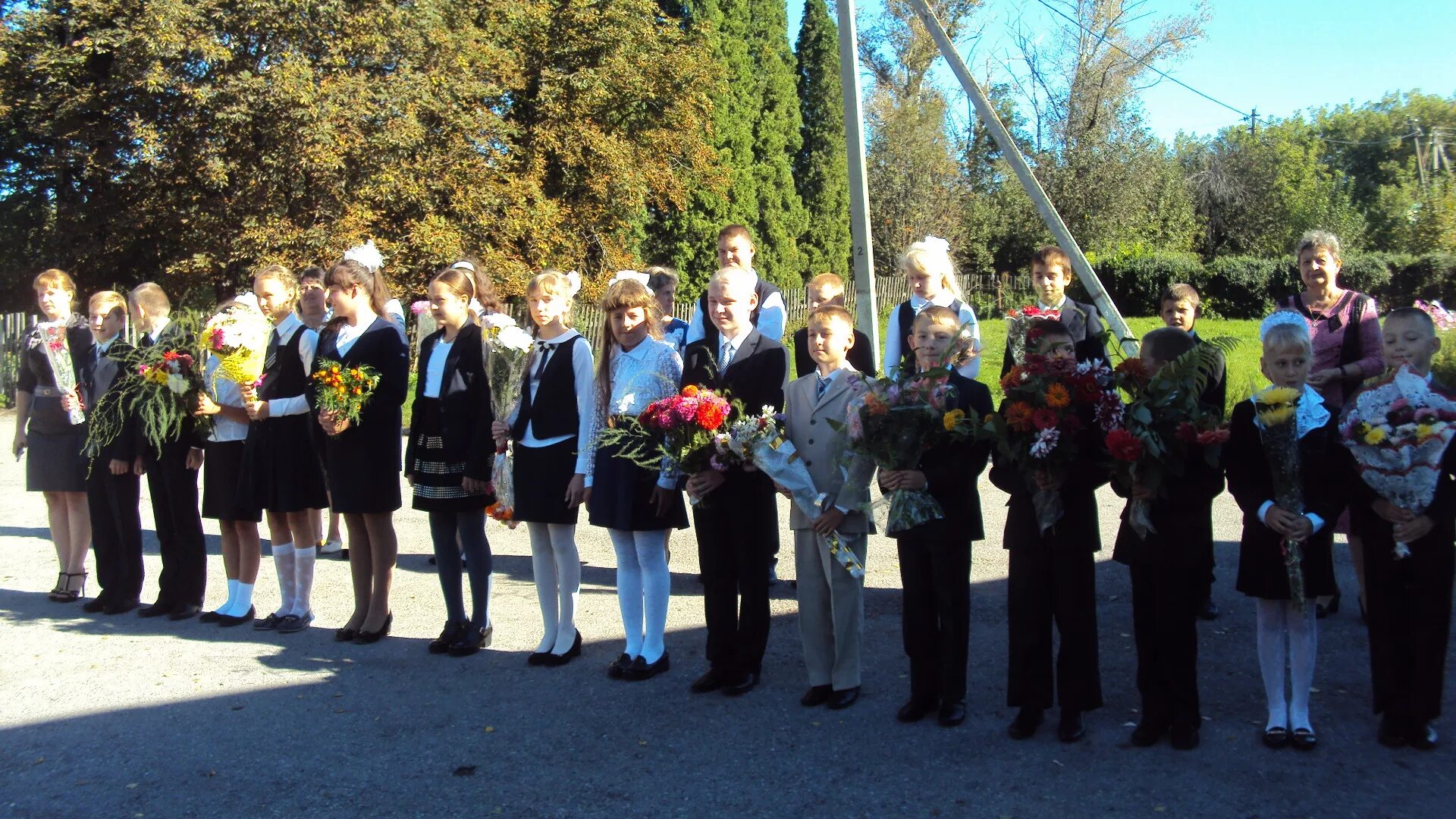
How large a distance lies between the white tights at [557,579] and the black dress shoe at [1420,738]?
385 centimetres

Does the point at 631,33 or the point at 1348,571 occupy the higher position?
the point at 631,33

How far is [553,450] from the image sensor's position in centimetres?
597

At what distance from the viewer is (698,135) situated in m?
28.4

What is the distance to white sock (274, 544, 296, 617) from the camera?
6.88 m

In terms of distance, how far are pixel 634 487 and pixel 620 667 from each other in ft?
3.04

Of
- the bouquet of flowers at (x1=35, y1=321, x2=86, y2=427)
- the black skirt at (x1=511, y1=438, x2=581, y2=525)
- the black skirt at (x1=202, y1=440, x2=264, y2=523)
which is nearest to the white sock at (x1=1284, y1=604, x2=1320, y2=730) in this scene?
the black skirt at (x1=511, y1=438, x2=581, y2=525)

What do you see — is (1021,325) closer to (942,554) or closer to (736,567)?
(942,554)

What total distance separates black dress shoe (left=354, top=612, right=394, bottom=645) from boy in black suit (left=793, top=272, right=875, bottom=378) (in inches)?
110

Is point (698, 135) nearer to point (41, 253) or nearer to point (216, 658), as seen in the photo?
point (41, 253)

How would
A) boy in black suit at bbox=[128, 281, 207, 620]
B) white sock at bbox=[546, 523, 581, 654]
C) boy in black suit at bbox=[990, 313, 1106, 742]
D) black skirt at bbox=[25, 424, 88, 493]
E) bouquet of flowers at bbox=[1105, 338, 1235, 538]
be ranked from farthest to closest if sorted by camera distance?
black skirt at bbox=[25, 424, 88, 493], boy in black suit at bbox=[128, 281, 207, 620], white sock at bbox=[546, 523, 581, 654], boy in black suit at bbox=[990, 313, 1106, 742], bouquet of flowers at bbox=[1105, 338, 1235, 538]

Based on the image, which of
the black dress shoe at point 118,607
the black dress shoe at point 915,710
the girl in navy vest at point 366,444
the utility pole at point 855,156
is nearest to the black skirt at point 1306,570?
the black dress shoe at point 915,710

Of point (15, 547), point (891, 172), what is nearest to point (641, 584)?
point (15, 547)

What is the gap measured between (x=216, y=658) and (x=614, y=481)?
2541 mm

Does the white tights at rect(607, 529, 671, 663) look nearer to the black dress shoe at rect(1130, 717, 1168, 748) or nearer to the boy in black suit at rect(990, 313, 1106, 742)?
the boy in black suit at rect(990, 313, 1106, 742)
